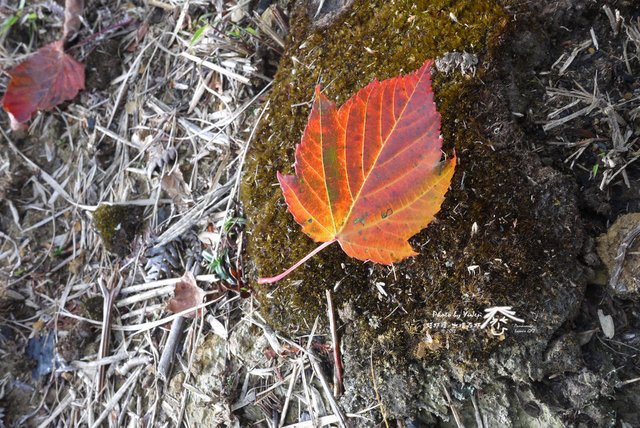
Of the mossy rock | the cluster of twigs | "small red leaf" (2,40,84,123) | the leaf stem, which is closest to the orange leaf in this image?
the leaf stem

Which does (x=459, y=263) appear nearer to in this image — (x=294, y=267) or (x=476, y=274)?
(x=476, y=274)

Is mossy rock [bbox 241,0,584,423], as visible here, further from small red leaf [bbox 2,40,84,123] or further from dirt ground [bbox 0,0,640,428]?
small red leaf [bbox 2,40,84,123]

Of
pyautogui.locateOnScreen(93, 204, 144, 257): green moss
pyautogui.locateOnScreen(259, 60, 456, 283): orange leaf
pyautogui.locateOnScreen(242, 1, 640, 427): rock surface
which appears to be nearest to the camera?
pyautogui.locateOnScreen(259, 60, 456, 283): orange leaf

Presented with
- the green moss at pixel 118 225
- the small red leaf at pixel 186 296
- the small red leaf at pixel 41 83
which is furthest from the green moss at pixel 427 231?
the small red leaf at pixel 41 83

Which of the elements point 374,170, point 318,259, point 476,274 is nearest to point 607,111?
point 476,274

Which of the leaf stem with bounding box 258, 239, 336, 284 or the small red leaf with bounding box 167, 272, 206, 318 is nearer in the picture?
the leaf stem with bounding box 258, 239, 336, 284

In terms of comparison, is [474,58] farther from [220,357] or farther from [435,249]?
[220,357]

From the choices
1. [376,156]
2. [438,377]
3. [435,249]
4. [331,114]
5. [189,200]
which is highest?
[331,114]

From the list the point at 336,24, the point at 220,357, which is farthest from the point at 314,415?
the point at 336,24
